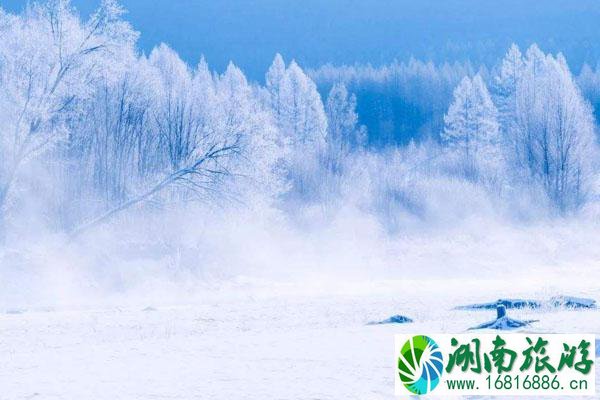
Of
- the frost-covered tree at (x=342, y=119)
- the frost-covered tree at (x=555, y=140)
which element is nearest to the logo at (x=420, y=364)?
the frost-covered tree at (x=555, y=140)

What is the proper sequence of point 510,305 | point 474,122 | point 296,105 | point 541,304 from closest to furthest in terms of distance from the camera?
point 541,304
point 510,305
point 474,122
point 296,105

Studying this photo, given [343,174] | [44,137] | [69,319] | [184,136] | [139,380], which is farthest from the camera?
[343,174]

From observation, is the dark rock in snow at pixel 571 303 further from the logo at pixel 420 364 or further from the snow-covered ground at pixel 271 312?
the logo at pixel 420 364

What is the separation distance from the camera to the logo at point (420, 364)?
5758 mm

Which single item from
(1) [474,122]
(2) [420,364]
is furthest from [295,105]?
(2) [420,364]

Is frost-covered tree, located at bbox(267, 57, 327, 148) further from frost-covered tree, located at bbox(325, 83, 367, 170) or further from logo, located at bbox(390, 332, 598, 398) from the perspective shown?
logo, located at bbox(390, 332, 598, 398)

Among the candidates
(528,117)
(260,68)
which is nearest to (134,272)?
(528,117)

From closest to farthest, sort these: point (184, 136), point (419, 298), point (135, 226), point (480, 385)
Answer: point (480, 385) → point (419, 298) → point (135, 226) → point (184, 136)

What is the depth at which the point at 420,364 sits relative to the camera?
5.95m

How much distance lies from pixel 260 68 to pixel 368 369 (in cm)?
9972

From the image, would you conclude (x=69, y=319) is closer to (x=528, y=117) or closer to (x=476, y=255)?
(x=476, y=255)

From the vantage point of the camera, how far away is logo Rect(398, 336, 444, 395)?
576cm

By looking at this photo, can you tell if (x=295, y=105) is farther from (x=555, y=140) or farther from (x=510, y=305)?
(x=510, y=305)

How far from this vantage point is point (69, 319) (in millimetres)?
14797
